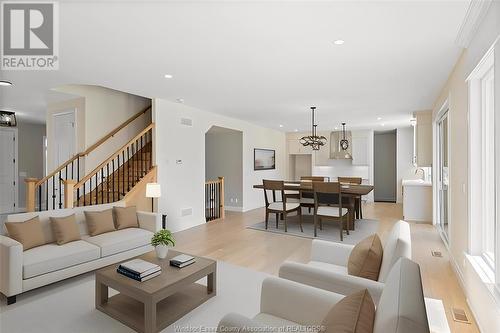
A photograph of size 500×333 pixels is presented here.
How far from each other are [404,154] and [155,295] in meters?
9.26

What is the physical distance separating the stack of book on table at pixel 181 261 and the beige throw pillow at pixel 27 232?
5.12 ft

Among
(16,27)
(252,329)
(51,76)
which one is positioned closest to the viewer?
(252,329)

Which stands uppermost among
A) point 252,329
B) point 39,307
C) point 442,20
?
point 442,20

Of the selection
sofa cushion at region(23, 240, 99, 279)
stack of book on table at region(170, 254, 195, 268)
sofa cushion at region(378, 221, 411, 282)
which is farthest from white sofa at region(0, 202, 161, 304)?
sofa cushion at region(378, 221, 411, 282)

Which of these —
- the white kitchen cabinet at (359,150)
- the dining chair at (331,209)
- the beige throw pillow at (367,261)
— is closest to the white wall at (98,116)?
the dining chair at (331,209)

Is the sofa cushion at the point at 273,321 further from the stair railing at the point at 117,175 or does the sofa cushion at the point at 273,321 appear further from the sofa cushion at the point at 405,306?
the stair railing at the point at 117,175

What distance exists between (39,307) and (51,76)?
306cm

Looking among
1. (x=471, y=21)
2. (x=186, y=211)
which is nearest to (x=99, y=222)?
(x=186, y=211)

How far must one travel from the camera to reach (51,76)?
13.0ft

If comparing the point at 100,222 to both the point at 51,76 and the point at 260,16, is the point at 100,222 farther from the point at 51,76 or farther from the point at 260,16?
the point at 260,16

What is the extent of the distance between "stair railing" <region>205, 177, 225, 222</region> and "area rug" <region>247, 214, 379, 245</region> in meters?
1.30

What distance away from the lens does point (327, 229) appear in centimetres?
567

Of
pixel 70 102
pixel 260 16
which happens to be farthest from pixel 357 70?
pixel 70 102

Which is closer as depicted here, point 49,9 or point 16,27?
point 49,9
